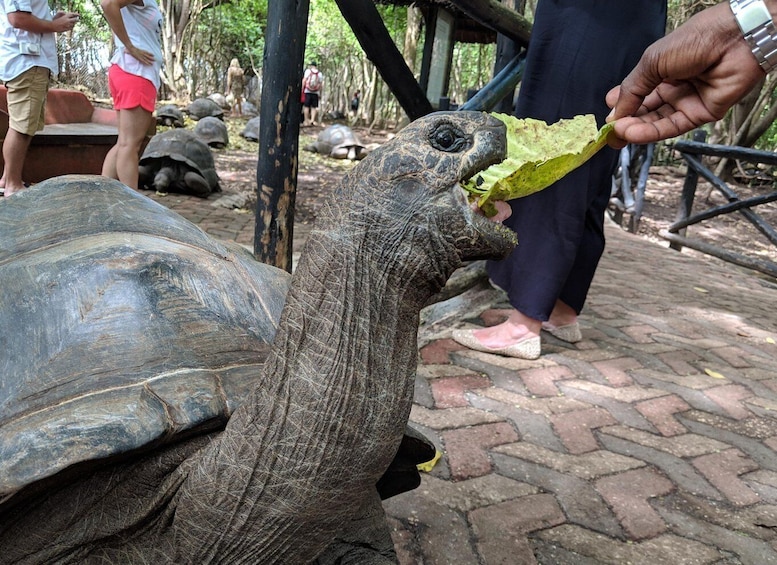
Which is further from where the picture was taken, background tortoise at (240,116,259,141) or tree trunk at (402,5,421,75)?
tree trunk at (402,5,421,75)

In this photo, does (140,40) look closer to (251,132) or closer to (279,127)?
(279,127)

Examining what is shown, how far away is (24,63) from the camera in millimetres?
4051

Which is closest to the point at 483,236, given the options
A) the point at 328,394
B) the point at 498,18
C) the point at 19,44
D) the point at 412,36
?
the point at 328,394

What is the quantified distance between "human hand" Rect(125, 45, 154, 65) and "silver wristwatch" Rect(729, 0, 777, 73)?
10.7ft

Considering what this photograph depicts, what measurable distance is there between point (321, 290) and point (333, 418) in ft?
0.68

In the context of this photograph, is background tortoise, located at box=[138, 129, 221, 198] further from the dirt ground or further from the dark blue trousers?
the dark blue trousers

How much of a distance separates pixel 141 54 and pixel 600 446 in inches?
132

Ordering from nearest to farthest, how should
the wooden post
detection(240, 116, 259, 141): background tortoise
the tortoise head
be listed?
1. the tortoise head
2. the wooden post
3. detection(240, 116, 259, 141): background tortoise

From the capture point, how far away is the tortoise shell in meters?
1.02

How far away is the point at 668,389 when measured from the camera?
2.87 metres

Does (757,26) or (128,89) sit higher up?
(757,26)

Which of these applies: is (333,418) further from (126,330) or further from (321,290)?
(126,330)

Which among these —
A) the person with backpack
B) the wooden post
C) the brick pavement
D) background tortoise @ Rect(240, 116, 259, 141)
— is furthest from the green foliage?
the wooden post

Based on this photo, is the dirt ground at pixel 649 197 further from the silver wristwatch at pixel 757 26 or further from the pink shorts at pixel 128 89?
the silver wristwatch at pixel 757 26
